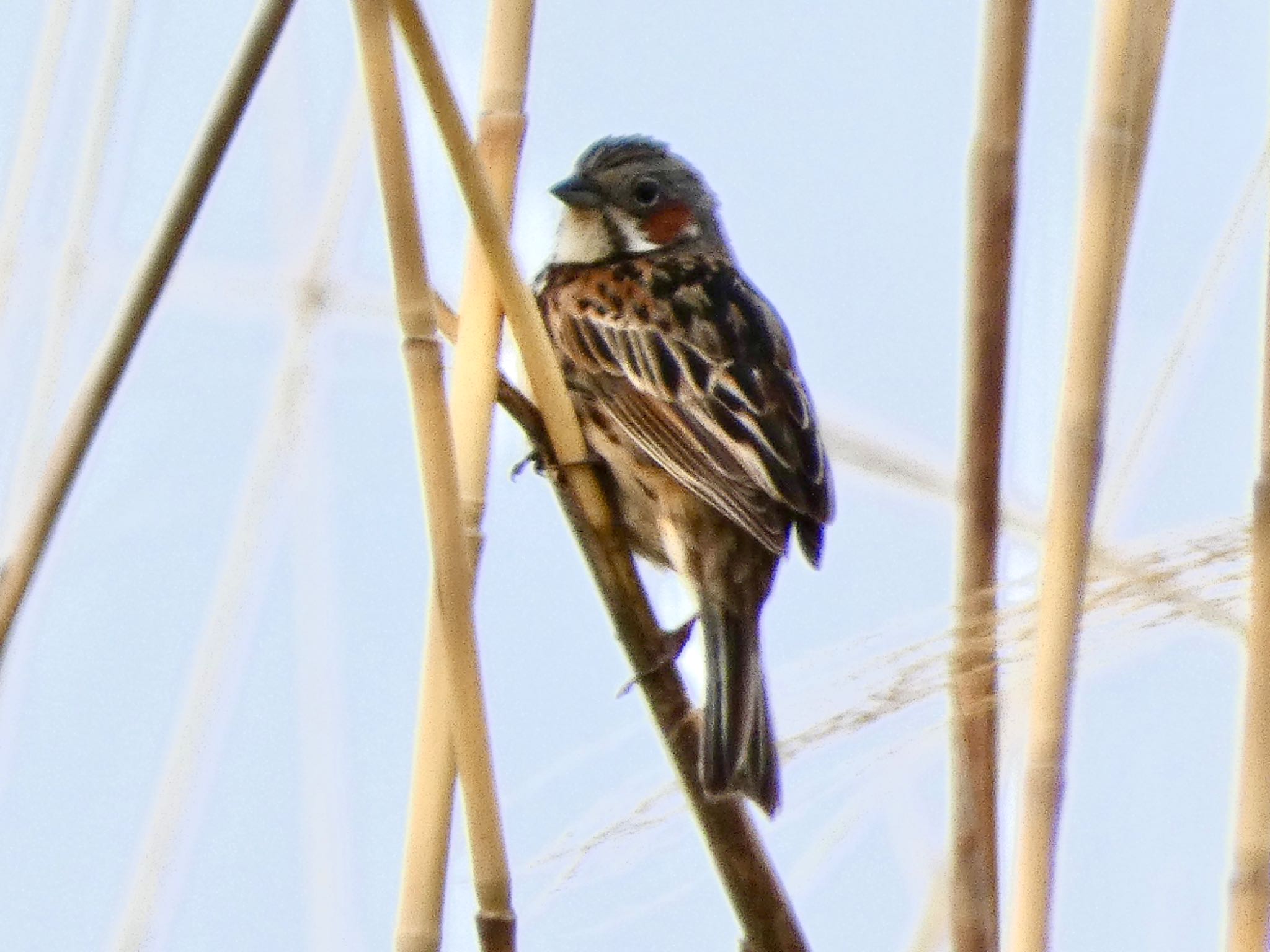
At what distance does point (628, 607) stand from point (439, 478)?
0.35m

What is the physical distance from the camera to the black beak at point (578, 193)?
2807 mm

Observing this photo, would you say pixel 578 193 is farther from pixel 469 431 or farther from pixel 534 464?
pixel 469 431

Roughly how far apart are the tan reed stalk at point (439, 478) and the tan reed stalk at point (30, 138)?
1361 mm

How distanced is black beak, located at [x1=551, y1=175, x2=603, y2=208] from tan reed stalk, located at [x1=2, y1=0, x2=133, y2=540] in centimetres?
69

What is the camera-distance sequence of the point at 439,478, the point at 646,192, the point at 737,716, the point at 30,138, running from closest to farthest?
the point at 439,478, the point at 737,716, the point at 30,138, the point at 646,192

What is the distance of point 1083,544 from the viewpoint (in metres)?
1.59

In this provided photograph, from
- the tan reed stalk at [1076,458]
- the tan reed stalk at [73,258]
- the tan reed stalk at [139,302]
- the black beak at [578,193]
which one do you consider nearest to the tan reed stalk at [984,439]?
the tan reed stalk at [1076,458]

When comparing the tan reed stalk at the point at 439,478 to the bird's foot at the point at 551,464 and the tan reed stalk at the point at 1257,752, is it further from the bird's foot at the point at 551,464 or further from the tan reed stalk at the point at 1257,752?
the tan reed stalk at the point at 1257,752

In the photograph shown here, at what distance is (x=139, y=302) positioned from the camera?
142 cm

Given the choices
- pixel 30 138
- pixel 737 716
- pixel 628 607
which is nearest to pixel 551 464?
pixel 628 607

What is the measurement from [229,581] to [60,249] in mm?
565

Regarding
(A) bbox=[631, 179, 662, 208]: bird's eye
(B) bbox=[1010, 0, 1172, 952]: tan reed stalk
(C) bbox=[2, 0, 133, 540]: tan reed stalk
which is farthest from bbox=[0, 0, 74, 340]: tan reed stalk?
(B) bbox=[1010, 0, 1172, 952]: tan reed stalk

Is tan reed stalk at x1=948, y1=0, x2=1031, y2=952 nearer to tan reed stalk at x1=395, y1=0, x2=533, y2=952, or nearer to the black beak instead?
tan reed stalk at x1=395, y1=0, x2=533, y2=952

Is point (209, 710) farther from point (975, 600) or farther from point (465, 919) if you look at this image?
A: point (975, 600)
